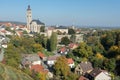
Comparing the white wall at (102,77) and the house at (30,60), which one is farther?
the house at (30,60)

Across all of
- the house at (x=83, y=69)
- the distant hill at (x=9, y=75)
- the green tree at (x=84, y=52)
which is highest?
the distant hill at (x=9, y=75)

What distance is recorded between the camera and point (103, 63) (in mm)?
25031

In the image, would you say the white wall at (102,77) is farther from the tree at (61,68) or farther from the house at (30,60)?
the house at (30,60)

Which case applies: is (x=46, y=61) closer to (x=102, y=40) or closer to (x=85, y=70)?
(x=85, y=70)

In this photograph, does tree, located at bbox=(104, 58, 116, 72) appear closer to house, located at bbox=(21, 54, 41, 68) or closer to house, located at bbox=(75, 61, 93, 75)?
house, located at bbox=(75, 61, 93, 75)

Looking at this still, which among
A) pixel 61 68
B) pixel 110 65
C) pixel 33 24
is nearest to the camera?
pixel 61 68

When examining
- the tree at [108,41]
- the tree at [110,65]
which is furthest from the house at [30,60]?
Result: the tree at [108,41]

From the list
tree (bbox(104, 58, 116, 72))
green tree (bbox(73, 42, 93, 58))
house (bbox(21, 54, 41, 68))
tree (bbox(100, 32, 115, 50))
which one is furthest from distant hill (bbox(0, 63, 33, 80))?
tree (bbox(100, 32, 115, 50))

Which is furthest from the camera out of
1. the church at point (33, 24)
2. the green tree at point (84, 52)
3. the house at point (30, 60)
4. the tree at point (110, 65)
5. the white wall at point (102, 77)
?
the church at point (33, 24)

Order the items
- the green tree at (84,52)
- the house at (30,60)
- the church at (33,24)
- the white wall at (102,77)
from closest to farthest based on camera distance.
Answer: the white wall at (102,77) < the house at (30,60) < the green tree at (84,52) < the church at (33,24)

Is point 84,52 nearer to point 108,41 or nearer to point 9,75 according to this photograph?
point 108,41

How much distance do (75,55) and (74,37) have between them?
19.5 metres

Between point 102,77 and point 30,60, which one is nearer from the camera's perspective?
point 102,77

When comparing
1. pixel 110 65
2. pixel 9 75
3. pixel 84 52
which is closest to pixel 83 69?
pixel 110 65
